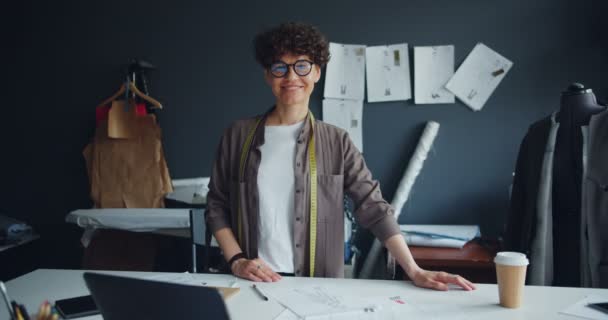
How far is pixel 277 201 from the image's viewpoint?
1.56 metres

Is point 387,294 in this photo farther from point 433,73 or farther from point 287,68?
point 433,73

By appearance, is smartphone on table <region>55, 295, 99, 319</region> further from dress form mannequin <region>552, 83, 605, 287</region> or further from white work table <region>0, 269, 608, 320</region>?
dress form mannequin <region>552, 83, 605, 287</region>

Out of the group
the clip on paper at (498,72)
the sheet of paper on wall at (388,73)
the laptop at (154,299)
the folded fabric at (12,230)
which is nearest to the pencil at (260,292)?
the laptop at (154,299)

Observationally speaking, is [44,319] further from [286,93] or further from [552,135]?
[552,135]

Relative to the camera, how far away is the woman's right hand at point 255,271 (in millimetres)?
1394

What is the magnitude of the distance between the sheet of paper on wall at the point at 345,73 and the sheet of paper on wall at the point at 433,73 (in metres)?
0.31

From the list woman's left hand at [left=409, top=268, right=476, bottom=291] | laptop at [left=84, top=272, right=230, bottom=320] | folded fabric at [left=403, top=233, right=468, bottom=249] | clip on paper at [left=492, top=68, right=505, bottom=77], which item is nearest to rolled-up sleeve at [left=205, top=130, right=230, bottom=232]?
woman's left hand at [left=409, top=268, right=476, bottom=291]

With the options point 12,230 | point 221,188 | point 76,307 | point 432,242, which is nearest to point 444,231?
point 432,242

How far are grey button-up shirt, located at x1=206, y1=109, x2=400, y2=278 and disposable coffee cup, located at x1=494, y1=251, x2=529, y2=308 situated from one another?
1.37 ft

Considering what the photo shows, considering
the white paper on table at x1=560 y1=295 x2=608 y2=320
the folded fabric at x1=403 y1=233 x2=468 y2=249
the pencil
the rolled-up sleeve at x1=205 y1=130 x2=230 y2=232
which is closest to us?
the white paper on table at x1=560 y1=295 x2=608 y2=320

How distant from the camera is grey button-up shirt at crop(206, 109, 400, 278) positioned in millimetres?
1545

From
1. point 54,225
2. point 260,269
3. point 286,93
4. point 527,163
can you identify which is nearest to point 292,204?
point 260,269

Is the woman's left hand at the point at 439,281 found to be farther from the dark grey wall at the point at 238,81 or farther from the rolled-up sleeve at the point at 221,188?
the dark grey wall at the point at 238,81

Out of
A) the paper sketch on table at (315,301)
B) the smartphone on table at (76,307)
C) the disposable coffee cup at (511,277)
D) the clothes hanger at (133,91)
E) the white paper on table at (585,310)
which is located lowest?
the smartphone on table at (76,307)
